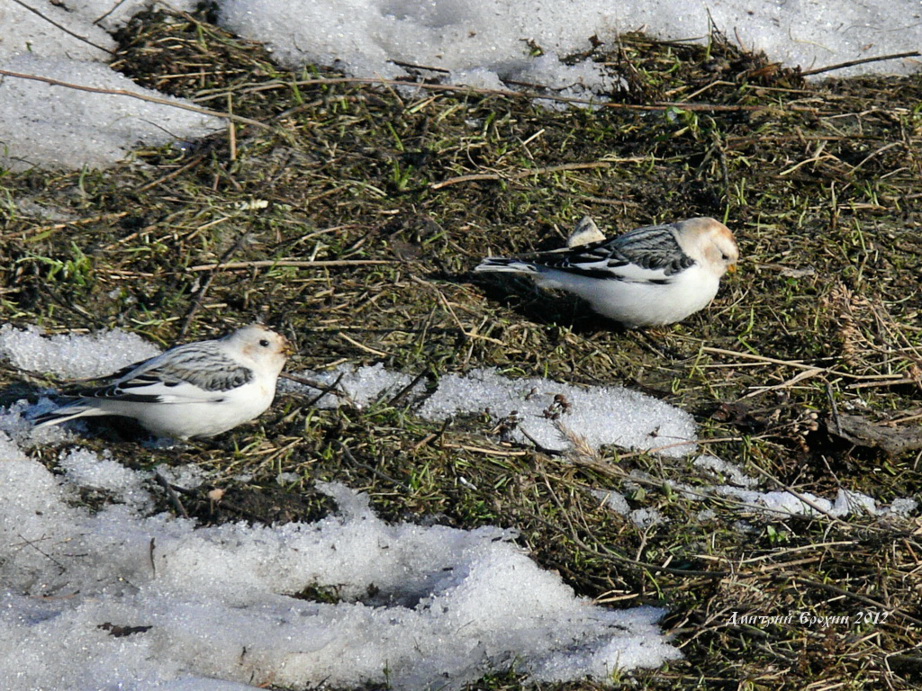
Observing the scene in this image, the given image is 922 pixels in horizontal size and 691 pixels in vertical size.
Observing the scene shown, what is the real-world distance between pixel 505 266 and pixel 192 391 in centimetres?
175

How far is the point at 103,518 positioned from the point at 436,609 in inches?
48.0

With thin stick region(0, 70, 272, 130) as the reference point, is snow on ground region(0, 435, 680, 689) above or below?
below

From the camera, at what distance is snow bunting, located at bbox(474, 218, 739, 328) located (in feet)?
17.3

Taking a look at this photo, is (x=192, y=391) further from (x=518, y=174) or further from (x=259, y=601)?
(x=518, y=174)

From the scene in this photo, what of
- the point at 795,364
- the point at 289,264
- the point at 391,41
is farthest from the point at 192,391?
the point at 391,41

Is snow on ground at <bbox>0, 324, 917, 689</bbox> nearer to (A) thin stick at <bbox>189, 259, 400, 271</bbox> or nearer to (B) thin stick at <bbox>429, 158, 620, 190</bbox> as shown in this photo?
(A) thin stick at <bbox>189, 259, 400, 271</bbox>

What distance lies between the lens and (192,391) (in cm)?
427

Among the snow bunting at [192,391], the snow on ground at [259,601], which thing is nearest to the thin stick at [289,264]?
the snow bunting at [192,391]

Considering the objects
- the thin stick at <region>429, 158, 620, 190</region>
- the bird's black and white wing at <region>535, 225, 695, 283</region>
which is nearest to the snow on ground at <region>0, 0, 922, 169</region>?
the thin stick at <region>429, 158, 620, 190</region>

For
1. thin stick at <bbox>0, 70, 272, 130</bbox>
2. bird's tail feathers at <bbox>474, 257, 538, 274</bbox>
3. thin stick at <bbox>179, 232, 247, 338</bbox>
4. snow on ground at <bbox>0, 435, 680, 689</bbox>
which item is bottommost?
snow on ground at <bbox>0, 435, 680, 689</bbox>

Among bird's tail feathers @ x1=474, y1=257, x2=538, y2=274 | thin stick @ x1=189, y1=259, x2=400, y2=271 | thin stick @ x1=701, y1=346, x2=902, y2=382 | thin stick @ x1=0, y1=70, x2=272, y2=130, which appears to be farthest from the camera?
thin stick @ x1=0, y1=70, x2=272, y2=130

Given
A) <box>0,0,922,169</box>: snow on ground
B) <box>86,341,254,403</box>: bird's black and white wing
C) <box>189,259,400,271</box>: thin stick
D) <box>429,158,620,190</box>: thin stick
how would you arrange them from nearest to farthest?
<box>86,341,254,403</box>: bird's black and white wing → <box>189,259,400,271</box>: thin stick → <box>0,0,922,169</box>: snow on ground → <box>429,158,620,190</box>: thin stick

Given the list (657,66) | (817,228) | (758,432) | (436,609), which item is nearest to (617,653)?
(436,609)

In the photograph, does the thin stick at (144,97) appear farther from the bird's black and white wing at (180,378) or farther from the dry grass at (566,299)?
the bird's black and white wing at (180,378)
